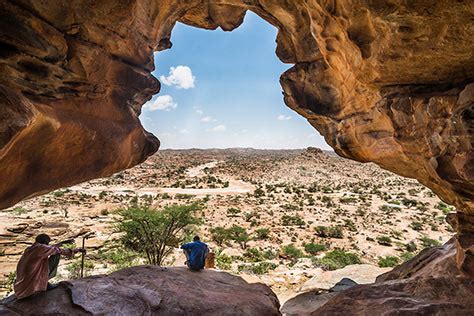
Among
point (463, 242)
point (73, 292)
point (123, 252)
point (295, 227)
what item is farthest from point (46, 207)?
point (463, 242)

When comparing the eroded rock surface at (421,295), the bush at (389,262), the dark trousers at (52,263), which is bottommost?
Result: the bush at (389,262)

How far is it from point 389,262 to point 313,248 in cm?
498

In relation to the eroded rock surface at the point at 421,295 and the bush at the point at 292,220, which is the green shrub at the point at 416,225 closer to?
the bush at the point at 292,220

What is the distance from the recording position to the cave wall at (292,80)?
5.80 meters

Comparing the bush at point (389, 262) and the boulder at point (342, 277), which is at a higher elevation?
the boulder at point (342, 277)

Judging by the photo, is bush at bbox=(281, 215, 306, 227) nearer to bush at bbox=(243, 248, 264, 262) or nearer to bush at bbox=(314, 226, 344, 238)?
bush at bbox=(314, 226, 344, 238)

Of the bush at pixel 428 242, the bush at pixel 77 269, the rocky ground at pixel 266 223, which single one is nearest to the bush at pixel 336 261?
the rocky ground at pixel 266 223

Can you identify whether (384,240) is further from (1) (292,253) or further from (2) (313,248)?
(1) (292,253)

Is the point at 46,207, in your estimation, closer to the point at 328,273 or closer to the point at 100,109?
the point at 100,109

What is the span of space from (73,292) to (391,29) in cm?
850

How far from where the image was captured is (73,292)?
6793 millimetres

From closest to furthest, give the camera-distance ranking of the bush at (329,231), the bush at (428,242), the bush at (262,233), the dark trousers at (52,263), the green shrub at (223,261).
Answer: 1. the dark trousers at (52,263)
2. the green shrub at (223,261)
3. the bush at (428,242)
4. the bush at (262,233)
5. the bush at (329,231)

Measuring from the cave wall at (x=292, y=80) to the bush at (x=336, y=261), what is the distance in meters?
7.67

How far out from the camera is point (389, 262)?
18.9 metres
